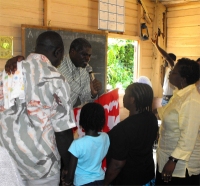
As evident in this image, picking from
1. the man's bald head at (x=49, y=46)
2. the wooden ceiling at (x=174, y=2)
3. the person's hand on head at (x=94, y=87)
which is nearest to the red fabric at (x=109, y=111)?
the person's hand on head at (x=94, y=87)

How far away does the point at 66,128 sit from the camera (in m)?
1.70

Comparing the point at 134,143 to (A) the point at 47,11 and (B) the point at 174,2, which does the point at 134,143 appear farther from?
(B) the point at 174,2

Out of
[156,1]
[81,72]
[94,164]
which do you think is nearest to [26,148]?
[94,164]

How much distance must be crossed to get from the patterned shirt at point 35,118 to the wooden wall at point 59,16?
1696mm

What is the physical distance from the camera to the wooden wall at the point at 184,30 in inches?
207

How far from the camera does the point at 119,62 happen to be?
5.02m

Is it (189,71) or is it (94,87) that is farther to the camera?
(94,87)

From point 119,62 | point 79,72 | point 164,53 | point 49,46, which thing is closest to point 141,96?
point 49,46

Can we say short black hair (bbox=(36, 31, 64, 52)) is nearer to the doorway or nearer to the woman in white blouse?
the woman in white blouse

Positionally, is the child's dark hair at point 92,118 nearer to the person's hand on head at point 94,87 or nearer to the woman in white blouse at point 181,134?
the woman in white blouse at point 181,134

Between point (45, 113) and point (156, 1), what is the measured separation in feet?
13.9

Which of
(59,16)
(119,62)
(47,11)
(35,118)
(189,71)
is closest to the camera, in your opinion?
(35,118)

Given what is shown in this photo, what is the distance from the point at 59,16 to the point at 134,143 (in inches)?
93.2

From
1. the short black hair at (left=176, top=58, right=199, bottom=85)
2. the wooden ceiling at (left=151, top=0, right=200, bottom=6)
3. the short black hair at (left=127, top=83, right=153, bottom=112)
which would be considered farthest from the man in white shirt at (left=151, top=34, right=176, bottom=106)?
the short black hair at (left=127, top=83, right=153, bottom=112)
